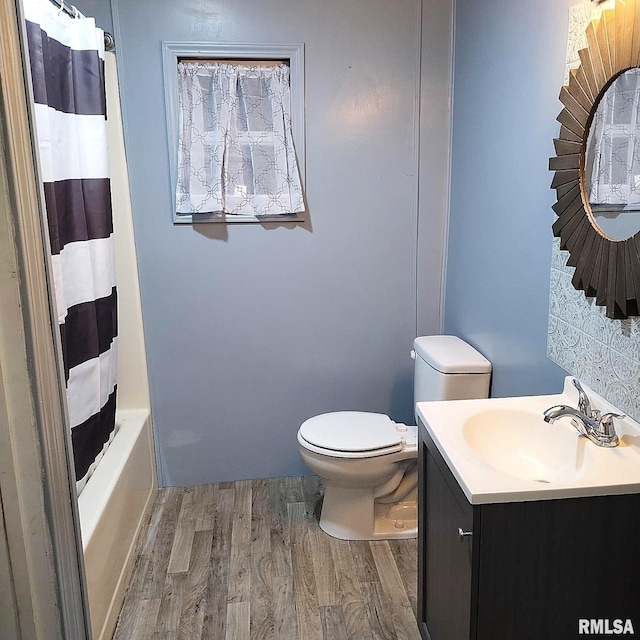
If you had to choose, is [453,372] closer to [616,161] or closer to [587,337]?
[587,337]

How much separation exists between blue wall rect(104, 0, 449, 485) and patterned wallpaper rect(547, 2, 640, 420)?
108 cm

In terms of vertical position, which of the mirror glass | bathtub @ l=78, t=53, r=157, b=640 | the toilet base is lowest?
the toilet base

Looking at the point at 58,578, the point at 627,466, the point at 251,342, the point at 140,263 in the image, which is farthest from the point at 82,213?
the point at 627,466

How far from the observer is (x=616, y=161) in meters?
1.45

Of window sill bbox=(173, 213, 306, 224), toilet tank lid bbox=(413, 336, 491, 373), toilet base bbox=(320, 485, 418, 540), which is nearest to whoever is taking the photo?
toilet tank lid bbox=(413, 336, 491, 373)

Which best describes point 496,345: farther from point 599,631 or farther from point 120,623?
point 120,623

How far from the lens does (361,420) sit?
2.54m

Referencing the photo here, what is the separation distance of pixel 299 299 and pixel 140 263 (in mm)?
725

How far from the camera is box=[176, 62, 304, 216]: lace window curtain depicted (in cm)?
250

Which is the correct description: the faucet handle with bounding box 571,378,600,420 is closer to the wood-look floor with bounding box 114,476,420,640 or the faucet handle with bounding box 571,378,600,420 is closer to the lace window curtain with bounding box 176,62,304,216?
the wood-look floor with bounding box 114,476,420,640

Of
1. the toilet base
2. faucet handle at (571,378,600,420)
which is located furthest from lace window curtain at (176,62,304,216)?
faucet handle at (571,378,600,420)

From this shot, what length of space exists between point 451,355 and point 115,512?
137 centimetres

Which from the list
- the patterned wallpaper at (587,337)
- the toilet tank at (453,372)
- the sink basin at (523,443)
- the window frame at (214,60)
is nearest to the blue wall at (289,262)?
the window frame at (214,60)

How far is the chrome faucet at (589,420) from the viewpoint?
1.44 meters
